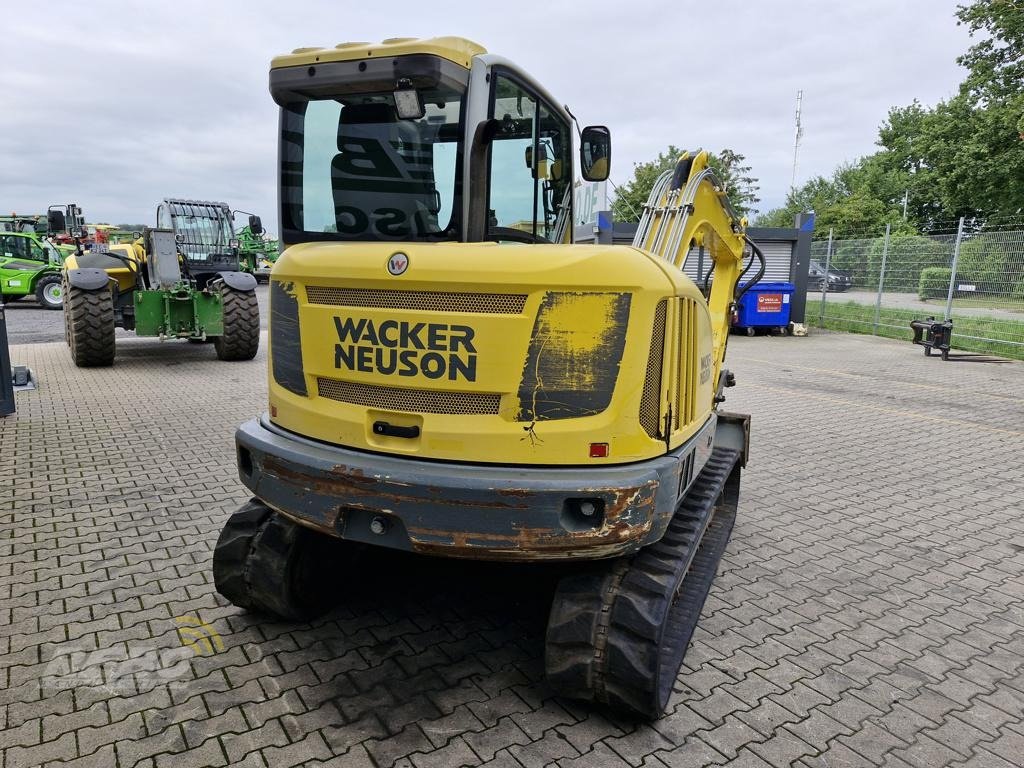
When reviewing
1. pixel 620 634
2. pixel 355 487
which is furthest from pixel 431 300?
pixel 620 634

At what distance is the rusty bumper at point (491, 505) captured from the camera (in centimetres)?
266

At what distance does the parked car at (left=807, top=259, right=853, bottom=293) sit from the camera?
18.5 meters

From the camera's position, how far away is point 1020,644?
3.54 metres

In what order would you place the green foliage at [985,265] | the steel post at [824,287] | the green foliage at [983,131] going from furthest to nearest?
the green foliage at [983,131], the steel post at [824,287], the green foliage at [985,265]

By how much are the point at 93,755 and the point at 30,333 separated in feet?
51.4

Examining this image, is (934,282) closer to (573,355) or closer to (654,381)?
(654,381)

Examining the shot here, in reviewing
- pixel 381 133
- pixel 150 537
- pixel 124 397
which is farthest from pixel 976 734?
pixel 124 397

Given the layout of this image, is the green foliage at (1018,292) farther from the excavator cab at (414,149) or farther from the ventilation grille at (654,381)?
the ventilation grille at (654,381)

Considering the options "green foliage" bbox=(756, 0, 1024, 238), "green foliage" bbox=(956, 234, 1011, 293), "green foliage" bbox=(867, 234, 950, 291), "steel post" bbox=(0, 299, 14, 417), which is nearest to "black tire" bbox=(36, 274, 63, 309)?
"steel post" bbox=(0, 299, 14, 417)

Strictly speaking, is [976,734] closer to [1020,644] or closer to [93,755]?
[1020,644]

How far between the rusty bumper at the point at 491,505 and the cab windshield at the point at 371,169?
41.6 inches

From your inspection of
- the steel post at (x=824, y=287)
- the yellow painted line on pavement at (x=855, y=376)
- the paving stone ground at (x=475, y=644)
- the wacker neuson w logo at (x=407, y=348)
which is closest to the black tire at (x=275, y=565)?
the paving stone ground at (x=475, y=644)

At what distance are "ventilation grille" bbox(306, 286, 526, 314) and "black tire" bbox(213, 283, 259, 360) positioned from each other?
909 cm

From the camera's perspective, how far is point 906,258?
16391mm
